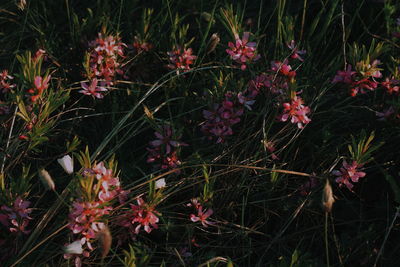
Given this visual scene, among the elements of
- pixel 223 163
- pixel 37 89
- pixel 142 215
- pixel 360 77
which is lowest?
pixel 223 163

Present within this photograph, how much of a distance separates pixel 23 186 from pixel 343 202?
117cm

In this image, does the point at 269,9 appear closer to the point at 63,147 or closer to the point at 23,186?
the point at 63,147

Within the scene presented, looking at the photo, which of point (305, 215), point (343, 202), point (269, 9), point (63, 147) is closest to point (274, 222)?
point (305, 215)

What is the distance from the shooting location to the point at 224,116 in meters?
2.02

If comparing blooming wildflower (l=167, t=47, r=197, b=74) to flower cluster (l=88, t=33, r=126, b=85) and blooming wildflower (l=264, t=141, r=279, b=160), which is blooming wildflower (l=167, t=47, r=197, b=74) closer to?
flower cluster (l=88, t=33, r=126, b=85)

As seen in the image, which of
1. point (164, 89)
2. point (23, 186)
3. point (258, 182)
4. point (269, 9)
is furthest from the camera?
point (269, 9)

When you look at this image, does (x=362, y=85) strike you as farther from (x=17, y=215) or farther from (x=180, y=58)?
(x=17, y=215)

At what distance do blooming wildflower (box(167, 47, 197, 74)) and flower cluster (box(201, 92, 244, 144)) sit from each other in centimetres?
35

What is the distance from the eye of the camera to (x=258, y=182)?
2139 millimetres

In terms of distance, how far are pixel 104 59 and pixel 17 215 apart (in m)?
0.80

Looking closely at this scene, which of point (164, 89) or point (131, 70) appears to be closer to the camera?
point (164, 89)

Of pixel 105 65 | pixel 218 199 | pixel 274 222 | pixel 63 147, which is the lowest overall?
pixel 274 222

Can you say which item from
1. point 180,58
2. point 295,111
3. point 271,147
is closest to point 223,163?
point 271,147

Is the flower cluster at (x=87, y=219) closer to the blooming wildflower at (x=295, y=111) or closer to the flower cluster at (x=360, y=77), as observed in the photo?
the blooming wildflower at (x=295, y=111)
